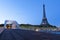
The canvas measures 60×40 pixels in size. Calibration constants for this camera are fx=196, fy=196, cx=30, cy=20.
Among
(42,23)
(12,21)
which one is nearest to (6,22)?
(12,21)

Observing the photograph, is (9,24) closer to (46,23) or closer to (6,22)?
(6,22)

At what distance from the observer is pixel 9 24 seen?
70125 mm

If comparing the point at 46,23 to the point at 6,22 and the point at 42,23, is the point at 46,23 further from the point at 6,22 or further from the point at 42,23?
the point at 6,22

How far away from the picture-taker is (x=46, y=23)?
70500mm

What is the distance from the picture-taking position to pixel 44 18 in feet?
229

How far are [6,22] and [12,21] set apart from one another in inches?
101

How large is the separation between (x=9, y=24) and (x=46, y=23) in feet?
43.5

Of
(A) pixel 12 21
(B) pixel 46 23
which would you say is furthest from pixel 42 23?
(A) pixel 12 21

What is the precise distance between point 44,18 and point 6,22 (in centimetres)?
1354

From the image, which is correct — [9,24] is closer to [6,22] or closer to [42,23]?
[6,22]

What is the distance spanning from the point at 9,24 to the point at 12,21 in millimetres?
2162

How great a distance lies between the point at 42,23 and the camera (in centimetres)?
7075

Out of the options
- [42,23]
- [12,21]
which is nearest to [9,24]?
[12,21]

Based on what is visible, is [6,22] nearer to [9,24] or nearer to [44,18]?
[9,24]
